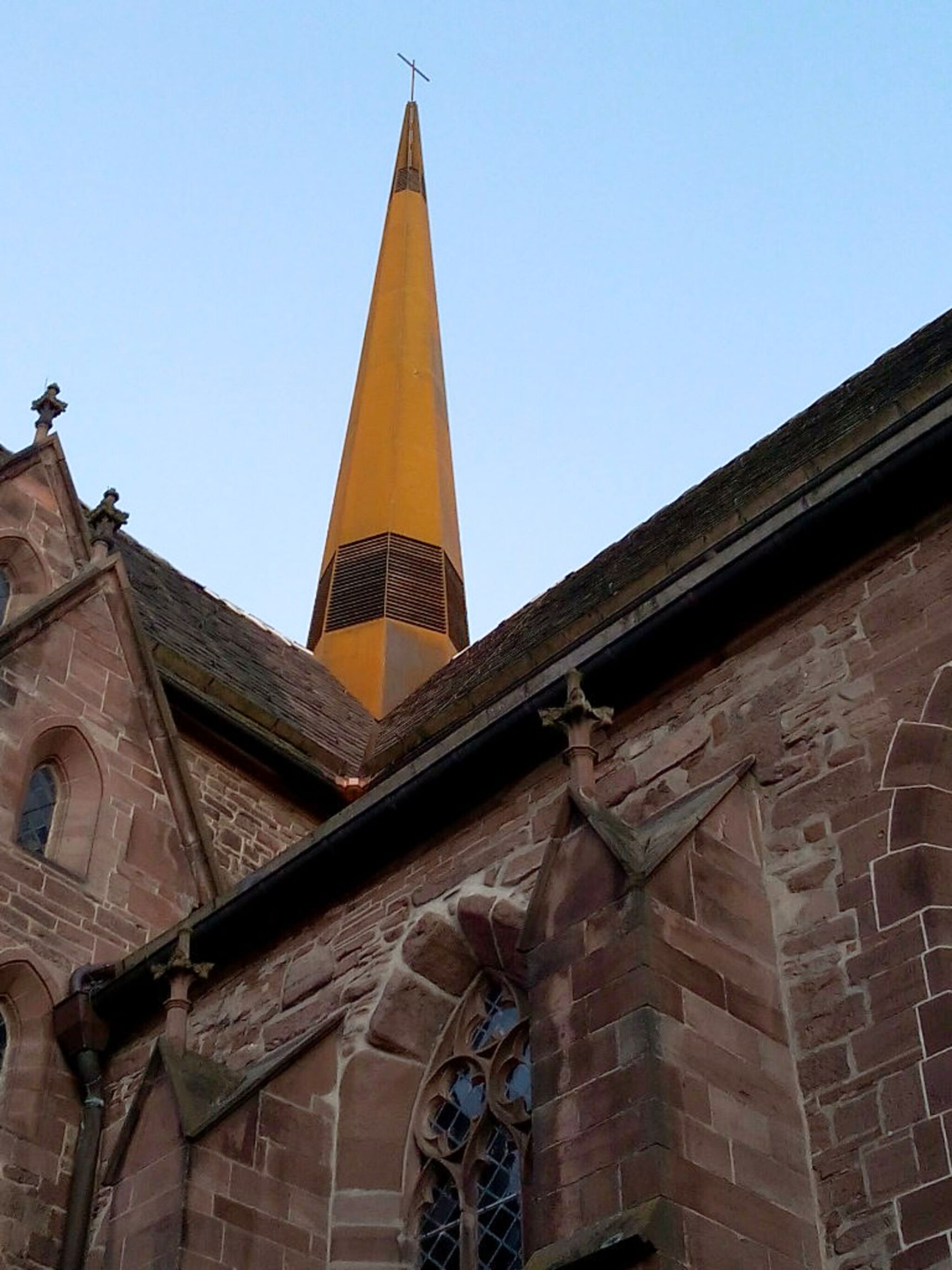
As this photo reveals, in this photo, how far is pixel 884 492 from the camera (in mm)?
8117

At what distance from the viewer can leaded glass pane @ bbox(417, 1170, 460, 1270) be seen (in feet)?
28.2

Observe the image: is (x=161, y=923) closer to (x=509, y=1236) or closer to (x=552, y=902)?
(x=509, y=1236)

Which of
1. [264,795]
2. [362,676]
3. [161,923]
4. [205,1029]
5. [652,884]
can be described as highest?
[362,676]

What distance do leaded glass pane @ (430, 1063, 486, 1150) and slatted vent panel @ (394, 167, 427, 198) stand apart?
788 inches

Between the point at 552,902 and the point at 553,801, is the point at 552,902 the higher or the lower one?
the lower one

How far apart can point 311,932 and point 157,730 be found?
10.3 feet

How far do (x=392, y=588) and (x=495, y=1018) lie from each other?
10.8 m

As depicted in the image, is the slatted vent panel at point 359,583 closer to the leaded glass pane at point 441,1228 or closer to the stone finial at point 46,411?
the stone finial at point 46,411

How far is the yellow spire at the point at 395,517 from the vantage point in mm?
18922

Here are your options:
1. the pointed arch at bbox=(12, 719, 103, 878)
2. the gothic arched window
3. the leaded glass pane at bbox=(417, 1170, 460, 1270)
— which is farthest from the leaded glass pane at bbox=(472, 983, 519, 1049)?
the pointed arch at bbox=(12, 719, 103, 878)

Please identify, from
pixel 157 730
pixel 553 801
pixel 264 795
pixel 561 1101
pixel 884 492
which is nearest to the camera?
pixel 561 1101

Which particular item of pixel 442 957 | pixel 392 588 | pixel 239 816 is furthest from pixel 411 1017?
pixel 392 588

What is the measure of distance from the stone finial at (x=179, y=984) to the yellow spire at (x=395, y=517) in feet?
27.3

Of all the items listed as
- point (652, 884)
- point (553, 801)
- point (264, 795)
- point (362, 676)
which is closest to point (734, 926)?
point (652, 884)
